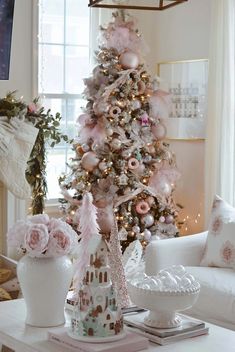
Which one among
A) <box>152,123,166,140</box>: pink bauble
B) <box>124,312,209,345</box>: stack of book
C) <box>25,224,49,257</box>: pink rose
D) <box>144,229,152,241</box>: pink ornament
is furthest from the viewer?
<box>152,123,166,140</box>: pink bauble

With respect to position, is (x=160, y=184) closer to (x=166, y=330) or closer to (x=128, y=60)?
(x=128, y=60)

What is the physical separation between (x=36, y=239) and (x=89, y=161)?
2361 mm

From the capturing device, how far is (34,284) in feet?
9.11

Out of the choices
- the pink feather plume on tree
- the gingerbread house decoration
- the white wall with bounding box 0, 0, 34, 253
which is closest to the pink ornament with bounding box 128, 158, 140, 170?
the white wall with bounding box 0, 0, 34, 253

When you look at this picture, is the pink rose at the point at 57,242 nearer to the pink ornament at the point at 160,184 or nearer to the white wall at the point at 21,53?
the pink ornament at the point at 160,184

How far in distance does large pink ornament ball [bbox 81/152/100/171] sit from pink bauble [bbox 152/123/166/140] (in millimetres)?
540

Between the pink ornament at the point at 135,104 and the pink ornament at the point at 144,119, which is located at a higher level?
the pink ornament at the point at 135,104

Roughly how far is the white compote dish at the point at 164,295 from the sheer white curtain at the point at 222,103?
256 centimetres

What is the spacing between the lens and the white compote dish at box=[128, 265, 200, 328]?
104 inches

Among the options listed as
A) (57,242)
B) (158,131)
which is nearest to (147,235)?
(158,131)

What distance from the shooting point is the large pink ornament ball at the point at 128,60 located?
203 inches

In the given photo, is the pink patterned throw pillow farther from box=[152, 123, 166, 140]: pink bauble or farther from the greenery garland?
the greenery garland

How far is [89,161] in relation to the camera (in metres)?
5.09

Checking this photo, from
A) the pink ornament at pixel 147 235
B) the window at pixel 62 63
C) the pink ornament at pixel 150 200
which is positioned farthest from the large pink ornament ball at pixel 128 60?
the pink ornament at pixel 147 235
